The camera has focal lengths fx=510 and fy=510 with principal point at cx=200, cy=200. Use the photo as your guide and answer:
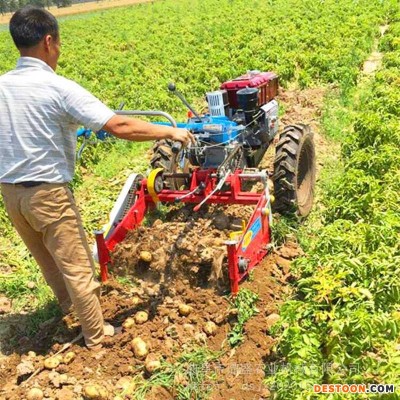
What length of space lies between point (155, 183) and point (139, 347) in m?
1.73

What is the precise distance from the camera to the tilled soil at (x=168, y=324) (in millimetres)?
3633

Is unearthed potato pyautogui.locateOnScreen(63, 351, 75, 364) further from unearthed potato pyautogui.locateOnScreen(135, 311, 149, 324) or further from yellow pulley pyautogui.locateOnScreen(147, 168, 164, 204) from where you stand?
yellow pulley pyautogui.locateOnScreen(147, 168, 164, 204)

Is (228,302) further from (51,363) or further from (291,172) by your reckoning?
(291,172)

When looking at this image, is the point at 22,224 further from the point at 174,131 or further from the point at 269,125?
A: the point at 269,125

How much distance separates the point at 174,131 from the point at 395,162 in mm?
3387

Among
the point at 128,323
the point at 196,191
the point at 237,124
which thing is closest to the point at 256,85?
the point at 237,124

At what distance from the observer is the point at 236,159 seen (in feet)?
17.8

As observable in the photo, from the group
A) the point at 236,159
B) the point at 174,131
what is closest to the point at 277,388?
the point at 174,131

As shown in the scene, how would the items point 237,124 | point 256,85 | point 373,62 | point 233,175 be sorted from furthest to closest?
point 373,62
point 256,85
point 237,124
point 233,175

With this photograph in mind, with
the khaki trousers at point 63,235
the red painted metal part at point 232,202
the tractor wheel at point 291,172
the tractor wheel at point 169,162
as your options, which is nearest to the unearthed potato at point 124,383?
the khaki trousers at point 63,235

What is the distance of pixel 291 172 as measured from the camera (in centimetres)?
536

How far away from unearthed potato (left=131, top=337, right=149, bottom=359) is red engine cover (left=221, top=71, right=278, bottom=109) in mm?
3482


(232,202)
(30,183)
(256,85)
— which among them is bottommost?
(232,202)

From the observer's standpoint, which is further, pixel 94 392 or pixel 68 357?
pixel 68 357
